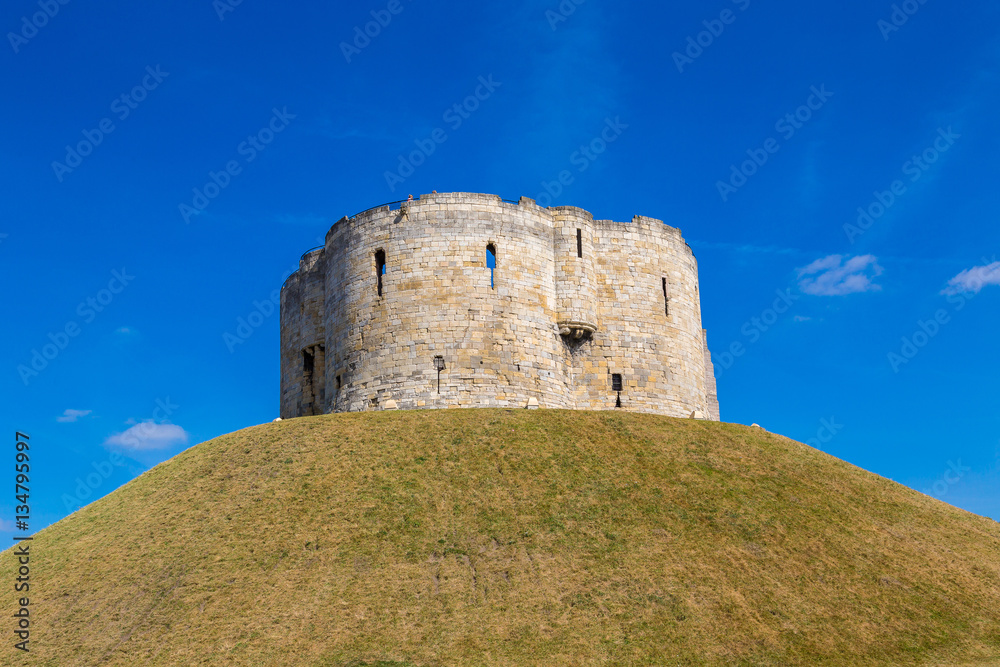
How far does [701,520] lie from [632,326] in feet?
53.2

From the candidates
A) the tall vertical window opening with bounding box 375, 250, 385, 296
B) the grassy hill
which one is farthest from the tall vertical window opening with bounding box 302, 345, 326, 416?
the grassy hill

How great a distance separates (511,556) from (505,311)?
50.4 feet

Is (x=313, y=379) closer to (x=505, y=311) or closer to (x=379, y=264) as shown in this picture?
(x=379, y=264)

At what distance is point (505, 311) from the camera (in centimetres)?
4250

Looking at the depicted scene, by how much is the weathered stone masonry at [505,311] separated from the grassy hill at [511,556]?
3475 mm

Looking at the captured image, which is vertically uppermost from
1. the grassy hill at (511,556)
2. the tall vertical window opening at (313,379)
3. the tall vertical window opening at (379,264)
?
the tall vertical window opening at (379,264)

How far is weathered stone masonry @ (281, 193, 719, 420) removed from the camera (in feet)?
137

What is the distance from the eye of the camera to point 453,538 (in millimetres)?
30484

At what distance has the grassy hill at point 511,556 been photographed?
25.8m

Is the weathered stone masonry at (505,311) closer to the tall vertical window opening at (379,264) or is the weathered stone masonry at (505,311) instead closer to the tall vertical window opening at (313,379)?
the tall vertical window opening at (379,264)

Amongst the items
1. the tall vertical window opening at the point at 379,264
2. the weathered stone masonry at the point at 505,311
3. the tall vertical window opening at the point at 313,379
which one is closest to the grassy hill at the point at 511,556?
the weathered stone masonry at the point at 505,311

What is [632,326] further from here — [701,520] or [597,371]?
[701,520]

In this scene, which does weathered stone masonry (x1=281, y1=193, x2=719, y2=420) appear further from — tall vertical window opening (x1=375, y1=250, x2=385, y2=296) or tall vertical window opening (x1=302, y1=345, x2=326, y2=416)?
tall vertical window opening (x1=302, y1=345, x2=326, y2=416)

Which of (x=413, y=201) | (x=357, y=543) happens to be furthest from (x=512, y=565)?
(x=413, y=201)
